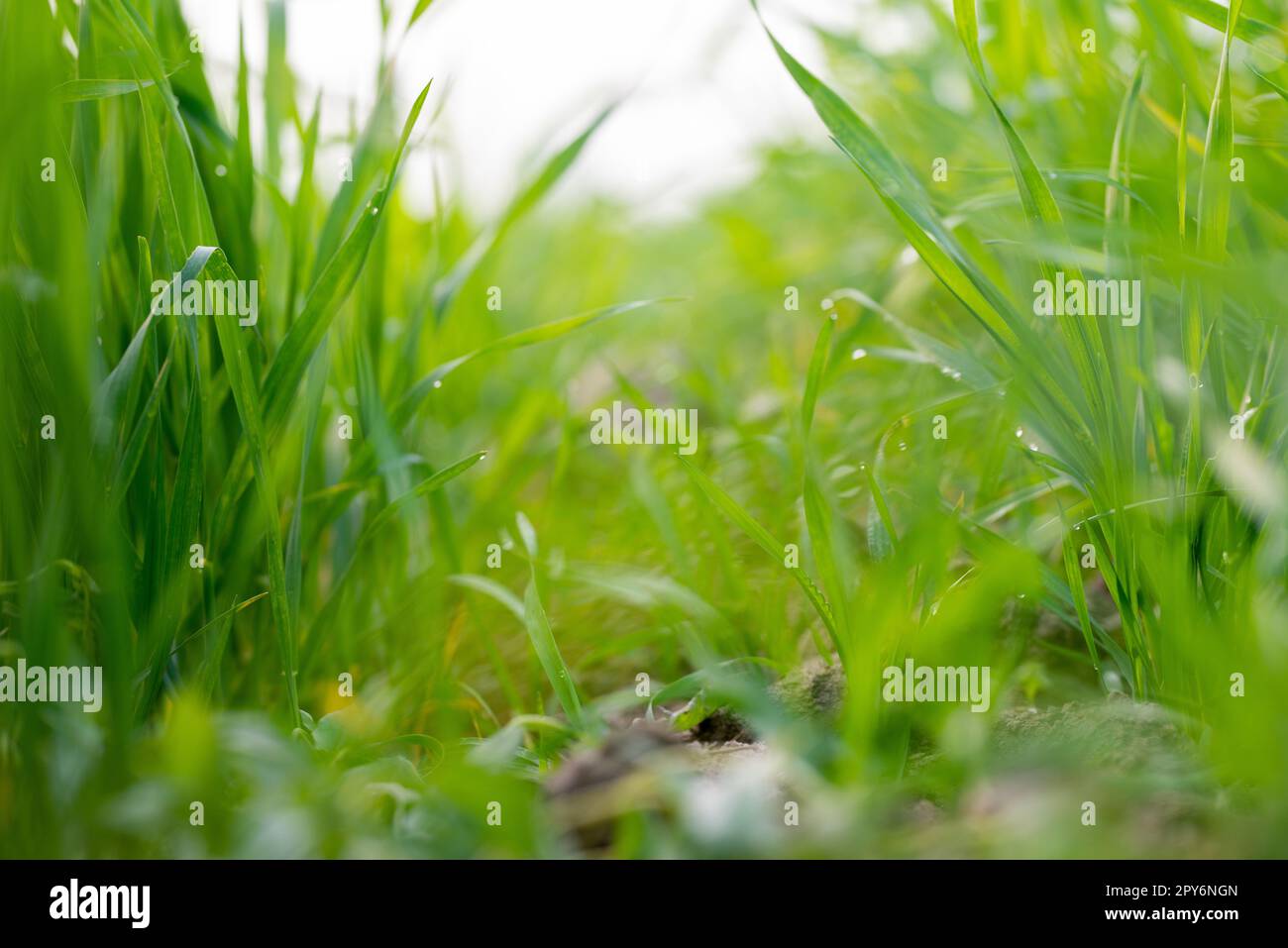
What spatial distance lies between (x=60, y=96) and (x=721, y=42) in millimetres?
1549

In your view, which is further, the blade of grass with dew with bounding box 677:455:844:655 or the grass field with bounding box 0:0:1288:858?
the blade of grass with dew with bounding box 677:455:844:655

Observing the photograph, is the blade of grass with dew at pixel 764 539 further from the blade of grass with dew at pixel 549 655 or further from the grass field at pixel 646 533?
the blade of grass with dew at pixel 549 655

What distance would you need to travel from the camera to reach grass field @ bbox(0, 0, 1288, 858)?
63cm

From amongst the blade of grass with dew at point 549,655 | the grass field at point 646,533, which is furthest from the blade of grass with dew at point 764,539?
the blade of grass with dew at point 549,655

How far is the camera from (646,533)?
133cm

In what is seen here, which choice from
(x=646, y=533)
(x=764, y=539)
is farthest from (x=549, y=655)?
(x=646, y=533)

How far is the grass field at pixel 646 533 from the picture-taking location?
63cm

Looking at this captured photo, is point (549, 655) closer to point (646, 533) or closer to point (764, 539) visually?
point (764, 539)

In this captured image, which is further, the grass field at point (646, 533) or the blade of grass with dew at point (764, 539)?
the blade of grass with dew at point (764, 539)

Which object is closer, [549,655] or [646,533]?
[549,655]

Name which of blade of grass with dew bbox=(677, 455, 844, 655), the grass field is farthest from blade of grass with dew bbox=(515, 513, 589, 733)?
blade of grass with dew bbox=(677, 455, 844, 655)

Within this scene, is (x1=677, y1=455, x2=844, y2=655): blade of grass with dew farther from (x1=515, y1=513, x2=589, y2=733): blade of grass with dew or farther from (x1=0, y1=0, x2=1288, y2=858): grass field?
(x1=515, y1=513, x2=589, y2=733): blade of grass with dew
